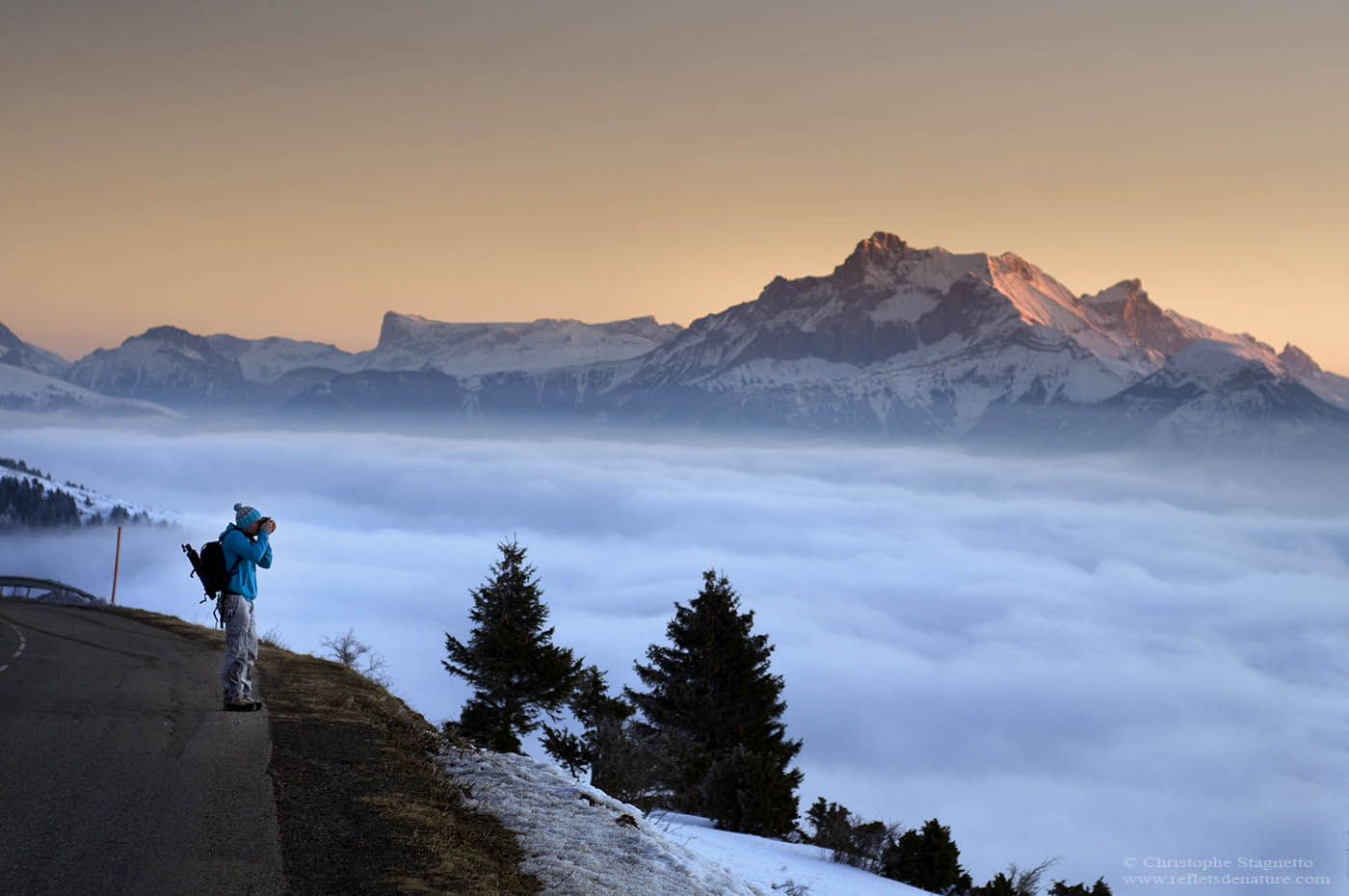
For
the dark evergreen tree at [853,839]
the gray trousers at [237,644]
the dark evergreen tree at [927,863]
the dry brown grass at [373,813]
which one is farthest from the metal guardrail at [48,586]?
the dark evergreen tree at [927,863]

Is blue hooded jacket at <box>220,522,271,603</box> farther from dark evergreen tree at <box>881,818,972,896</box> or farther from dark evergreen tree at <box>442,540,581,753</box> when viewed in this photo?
dark evergreen tree at <box>442,540,581,753</box>

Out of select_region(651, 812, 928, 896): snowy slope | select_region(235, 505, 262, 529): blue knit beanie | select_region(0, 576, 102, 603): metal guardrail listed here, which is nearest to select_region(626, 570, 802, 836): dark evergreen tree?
select_region(651, 812, 928, 896): snowy slope

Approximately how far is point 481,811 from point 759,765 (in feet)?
49.1

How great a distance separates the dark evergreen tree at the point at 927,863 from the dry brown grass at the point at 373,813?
10.4 m

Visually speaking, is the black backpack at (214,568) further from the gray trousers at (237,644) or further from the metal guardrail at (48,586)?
the metal guardrail at (48,586)

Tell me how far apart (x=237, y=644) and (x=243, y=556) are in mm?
1201

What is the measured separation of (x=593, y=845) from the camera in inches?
366

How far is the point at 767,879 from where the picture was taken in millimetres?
12195

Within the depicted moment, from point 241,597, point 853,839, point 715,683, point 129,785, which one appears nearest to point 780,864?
point 853,839

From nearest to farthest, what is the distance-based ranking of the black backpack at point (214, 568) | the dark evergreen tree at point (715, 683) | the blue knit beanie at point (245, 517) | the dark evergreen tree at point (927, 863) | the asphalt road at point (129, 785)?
the asphalt road at point (129, 785), the black backpack at point (214, 568), the blue knit beanie at point (245, 517), the dark evergreen tree at point (927, 863), the dark evergreen tree at point (715, 683)

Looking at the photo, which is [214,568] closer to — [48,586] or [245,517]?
[245,517]

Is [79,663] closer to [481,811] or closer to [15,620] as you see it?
[15,620]

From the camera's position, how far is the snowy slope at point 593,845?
8.50 metres

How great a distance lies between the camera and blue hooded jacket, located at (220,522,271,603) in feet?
42.6
